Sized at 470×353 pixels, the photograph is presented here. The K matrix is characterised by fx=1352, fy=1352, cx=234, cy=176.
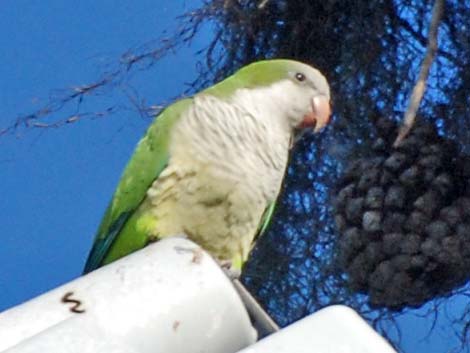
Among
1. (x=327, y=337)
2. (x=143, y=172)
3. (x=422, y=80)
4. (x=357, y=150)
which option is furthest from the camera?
(x=357, y=150)

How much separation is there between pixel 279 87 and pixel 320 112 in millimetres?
52

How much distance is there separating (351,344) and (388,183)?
702mm

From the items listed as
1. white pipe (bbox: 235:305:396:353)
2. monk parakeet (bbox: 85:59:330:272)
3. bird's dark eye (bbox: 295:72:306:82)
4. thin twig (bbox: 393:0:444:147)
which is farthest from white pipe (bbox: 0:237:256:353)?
bird's dark eye (bbox: 295:72:306:82)

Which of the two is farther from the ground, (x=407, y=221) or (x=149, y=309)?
(x=149, y=309)

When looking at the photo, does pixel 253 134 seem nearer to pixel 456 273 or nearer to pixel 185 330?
pixel 456 273

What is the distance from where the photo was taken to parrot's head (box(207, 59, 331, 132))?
1.25 metres

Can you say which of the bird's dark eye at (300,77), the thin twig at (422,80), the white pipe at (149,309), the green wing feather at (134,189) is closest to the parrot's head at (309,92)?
the bird's dark eye at (300,77)

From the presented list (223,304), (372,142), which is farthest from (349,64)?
(223,304)

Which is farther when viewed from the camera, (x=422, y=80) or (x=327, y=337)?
(x=422, y=80)

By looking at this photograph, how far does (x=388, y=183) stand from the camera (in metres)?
1.23

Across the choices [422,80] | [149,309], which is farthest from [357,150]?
[149,309]

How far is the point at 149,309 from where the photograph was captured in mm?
583

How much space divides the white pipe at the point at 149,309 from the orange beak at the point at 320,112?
0.64m

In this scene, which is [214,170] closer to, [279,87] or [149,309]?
[279,87]
